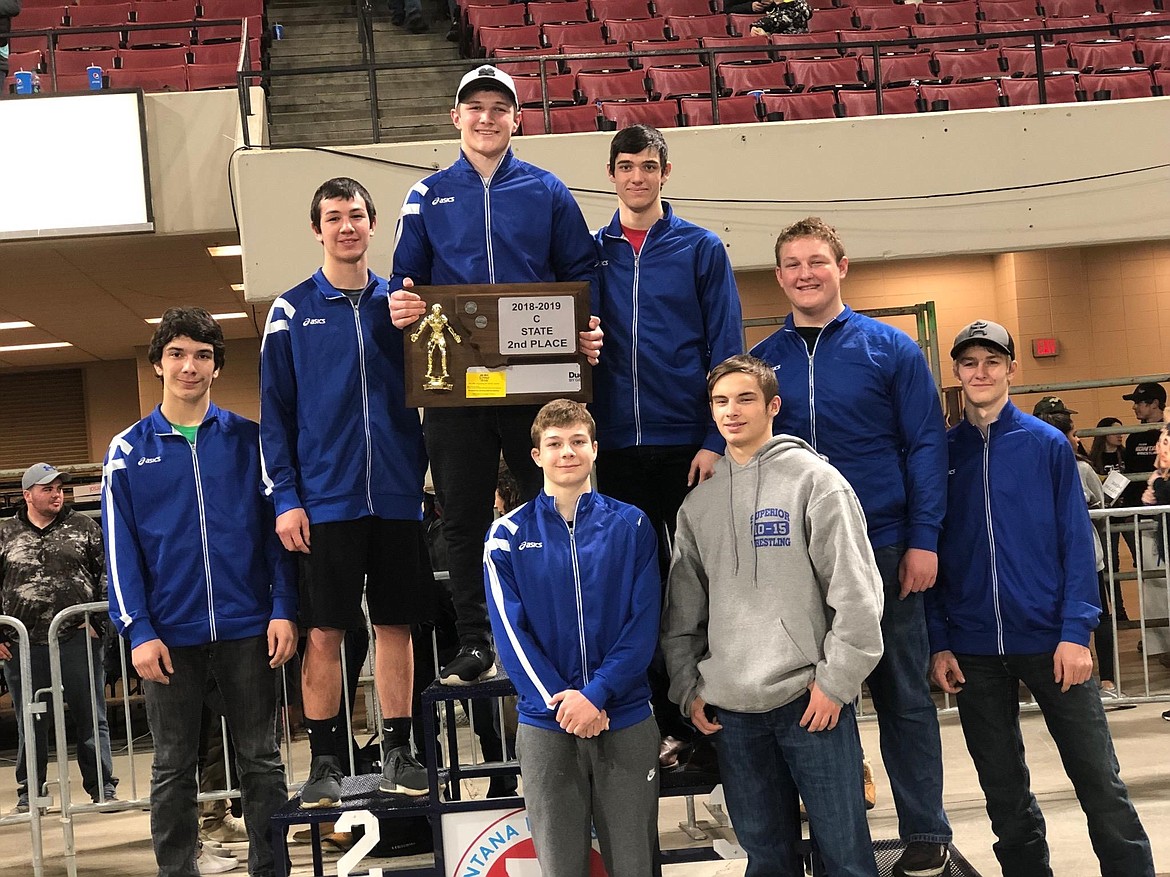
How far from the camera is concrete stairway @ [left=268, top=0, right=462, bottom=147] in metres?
10.7

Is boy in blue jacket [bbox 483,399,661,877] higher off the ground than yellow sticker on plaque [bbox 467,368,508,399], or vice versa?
yellow sticker on plaque [bbox 467,368,508,399]

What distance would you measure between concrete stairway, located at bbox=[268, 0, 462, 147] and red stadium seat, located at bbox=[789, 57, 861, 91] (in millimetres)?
3218

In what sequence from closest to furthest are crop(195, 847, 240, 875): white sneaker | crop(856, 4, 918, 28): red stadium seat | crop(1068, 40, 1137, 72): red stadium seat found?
crop(195, 847, 240, 875): white sneaker < crop(1068, 40, 1137, 72): red stadium seat < crop(856, 4, 918, 28): red stadium seat

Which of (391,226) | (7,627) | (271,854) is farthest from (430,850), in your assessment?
(391,226)

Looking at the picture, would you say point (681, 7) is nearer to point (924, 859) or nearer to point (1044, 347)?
point (1044, 347)

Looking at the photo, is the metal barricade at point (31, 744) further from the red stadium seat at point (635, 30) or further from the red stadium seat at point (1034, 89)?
the red stadium seat at point (1034, 89)

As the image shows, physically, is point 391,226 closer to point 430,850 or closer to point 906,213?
point 906,213

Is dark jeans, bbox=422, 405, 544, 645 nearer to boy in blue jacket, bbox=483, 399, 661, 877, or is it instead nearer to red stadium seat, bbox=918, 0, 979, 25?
boy in blue jacket, bbox=483, 399, 661, 877

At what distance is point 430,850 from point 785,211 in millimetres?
5613

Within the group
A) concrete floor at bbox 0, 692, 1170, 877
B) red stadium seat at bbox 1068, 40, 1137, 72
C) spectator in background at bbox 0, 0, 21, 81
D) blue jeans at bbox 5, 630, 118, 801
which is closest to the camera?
concrete floor at bbox 0, 692, 1170, 877

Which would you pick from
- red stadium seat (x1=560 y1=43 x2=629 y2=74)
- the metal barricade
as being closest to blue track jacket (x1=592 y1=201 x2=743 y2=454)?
the metal barricade

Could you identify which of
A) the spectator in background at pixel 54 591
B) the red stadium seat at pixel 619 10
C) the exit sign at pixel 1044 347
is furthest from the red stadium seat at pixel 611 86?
Result: the spectator in background at pixel 54 591

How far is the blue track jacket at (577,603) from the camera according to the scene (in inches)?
132

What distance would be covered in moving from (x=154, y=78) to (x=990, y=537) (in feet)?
28.4
